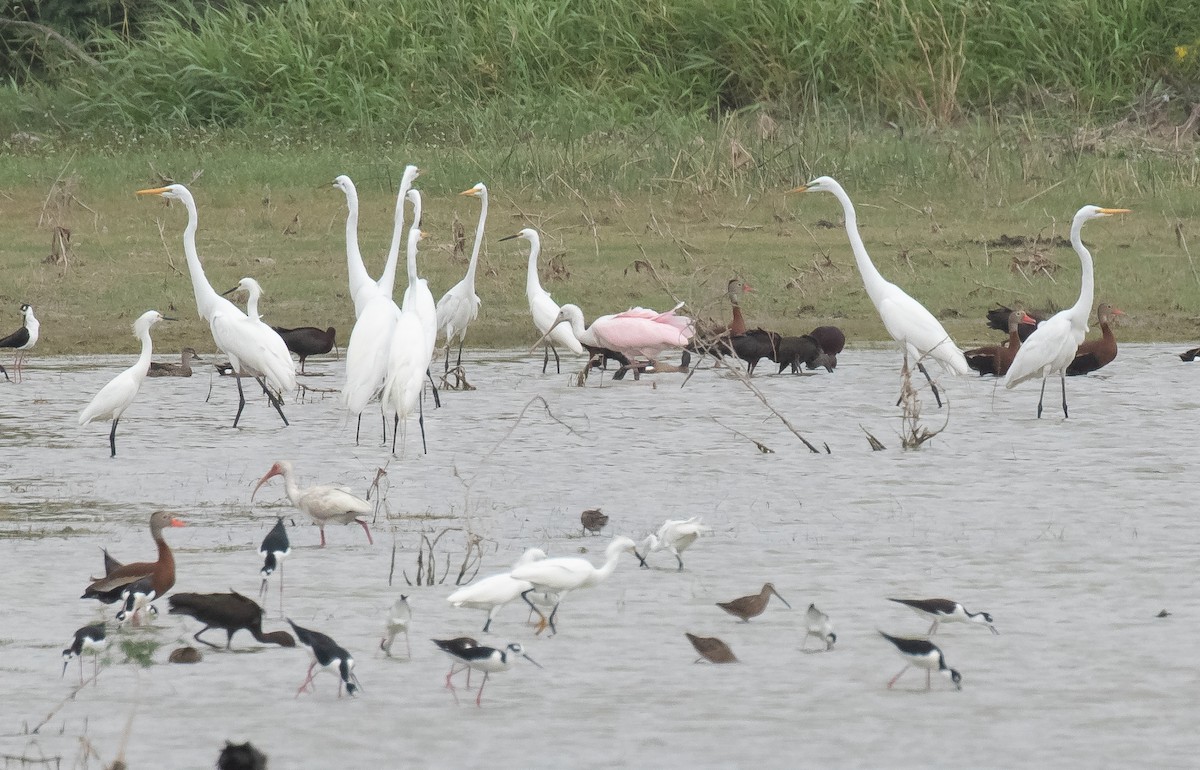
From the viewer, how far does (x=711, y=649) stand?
562 cm

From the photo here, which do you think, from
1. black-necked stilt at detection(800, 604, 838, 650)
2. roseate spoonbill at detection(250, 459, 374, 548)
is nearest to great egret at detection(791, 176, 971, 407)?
roseate spoonbill at detection(250, 459, 374, 548)

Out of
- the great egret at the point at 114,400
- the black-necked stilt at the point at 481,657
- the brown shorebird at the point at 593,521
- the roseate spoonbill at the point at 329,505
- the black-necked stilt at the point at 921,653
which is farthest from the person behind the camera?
the great egret at the point at 114,400

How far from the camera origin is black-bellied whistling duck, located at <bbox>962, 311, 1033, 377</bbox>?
12086 millimetres

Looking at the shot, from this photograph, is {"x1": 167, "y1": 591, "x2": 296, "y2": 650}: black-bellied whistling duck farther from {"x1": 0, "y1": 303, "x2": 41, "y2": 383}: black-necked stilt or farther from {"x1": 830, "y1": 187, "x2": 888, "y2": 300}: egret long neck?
{"x1": 0, "y1": 303, "x2": 41, "y2": 383}: black-necked stilt

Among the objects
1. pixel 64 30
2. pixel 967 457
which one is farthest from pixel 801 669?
pixel 64 30

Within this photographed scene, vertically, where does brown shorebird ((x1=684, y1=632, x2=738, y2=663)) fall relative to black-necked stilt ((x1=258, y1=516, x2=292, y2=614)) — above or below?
above

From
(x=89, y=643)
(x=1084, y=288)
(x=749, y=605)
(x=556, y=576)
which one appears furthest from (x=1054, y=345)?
(x=89, y=643)

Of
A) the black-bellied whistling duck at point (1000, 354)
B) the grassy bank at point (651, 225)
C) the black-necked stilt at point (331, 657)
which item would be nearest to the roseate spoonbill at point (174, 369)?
the grassy bank at point (651, 225)

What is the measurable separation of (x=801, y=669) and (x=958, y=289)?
968cm

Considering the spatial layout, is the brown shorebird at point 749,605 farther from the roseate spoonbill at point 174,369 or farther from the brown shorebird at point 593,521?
the roseate spoonbill at point 174,369

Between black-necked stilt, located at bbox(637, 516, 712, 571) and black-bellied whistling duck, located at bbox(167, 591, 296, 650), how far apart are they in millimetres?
1618

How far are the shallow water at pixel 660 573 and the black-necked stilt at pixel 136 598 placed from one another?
10 centimetres

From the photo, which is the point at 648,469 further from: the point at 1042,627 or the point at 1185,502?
the point at 1042,627

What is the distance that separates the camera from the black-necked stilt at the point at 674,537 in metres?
6.77
